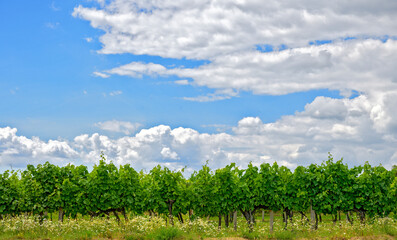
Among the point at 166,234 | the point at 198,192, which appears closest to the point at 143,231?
the point at 166,234

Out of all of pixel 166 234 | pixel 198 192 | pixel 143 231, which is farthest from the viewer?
pixel 198 192

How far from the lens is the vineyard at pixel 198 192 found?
2030 centimetres

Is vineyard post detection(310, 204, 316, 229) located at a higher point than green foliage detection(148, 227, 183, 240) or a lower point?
higher

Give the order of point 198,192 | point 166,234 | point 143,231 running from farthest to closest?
point 198,192 → point 143,231 → point 166,234

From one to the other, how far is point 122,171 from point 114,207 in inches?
78.7

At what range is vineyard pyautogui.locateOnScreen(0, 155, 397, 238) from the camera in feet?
66.6

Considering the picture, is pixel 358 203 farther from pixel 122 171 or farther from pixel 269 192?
pixel 122 171

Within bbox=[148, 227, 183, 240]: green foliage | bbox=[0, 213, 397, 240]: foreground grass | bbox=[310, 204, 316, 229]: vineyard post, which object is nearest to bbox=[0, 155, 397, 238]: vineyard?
bbox=[310, 204, 316, 229]: vineyard post

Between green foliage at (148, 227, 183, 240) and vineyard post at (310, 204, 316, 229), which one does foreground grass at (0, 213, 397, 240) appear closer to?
green foliage at (148, 227, 183, 240)

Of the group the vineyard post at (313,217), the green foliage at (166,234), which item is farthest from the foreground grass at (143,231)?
the vineyard post at (313,217)

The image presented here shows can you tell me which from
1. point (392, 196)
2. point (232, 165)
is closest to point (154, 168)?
point (232, 165)

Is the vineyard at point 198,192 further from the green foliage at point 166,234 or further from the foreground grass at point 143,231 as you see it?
the green foliage at point 166,234

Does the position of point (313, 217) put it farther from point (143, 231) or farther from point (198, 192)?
point (143, 231)

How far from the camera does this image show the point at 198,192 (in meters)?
21.2
